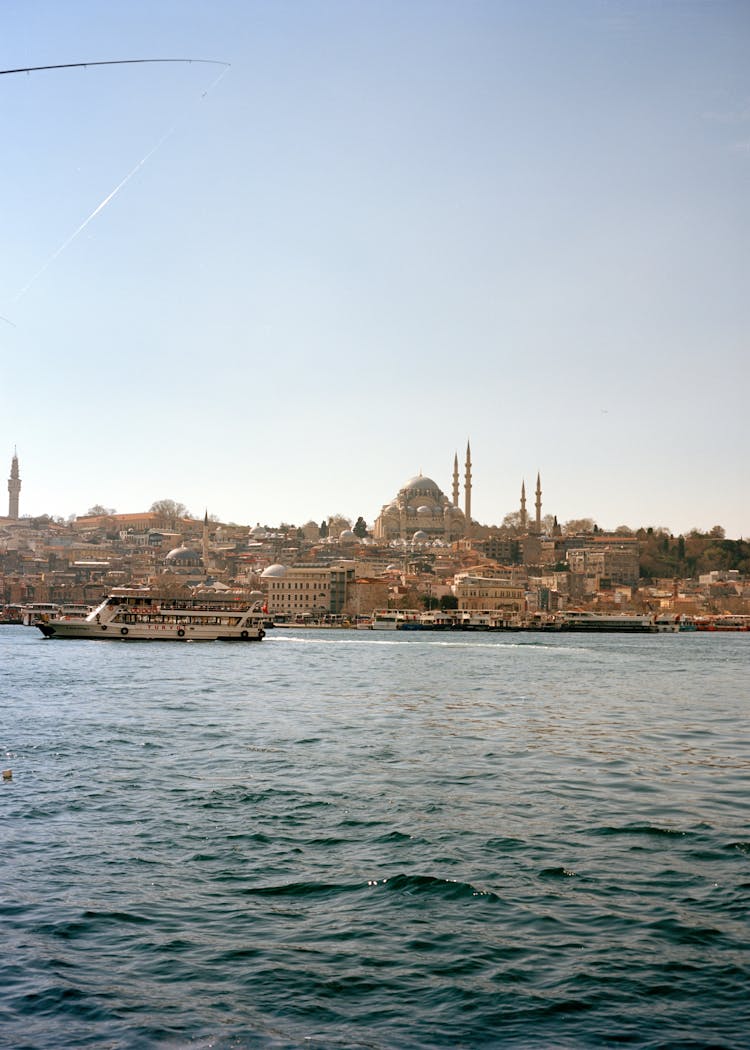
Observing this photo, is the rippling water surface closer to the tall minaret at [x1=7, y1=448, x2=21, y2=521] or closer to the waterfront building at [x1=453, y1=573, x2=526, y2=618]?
the waterfront building at [x1=453, y1=573, x2=526, y2=618]

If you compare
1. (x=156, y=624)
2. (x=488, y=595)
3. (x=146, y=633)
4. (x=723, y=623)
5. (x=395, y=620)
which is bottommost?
(x=723, y=623)

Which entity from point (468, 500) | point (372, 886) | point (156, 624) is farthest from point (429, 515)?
point (372, 886)

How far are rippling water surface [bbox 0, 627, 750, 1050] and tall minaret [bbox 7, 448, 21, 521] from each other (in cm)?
10772

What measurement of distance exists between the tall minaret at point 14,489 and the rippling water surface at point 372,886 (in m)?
108

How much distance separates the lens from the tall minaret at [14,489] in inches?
4587

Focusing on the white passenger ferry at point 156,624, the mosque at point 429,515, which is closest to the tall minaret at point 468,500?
the mosque at point 429,515

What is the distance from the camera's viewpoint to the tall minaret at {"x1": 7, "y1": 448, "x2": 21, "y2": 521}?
116500 mm

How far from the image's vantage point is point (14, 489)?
385 ft

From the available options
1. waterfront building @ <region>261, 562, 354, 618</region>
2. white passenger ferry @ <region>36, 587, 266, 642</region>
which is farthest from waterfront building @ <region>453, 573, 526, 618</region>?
white passenger ferry @ <region>36, 587, 266, 642</region>

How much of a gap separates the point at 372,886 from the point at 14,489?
117 m

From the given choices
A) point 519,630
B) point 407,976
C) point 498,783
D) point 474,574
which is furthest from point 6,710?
point 474,574

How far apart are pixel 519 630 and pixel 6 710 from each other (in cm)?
5526

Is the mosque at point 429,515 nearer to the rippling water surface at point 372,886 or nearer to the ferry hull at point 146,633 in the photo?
the ferry hull at point 146,633

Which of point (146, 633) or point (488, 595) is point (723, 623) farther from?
point (146, 633)
